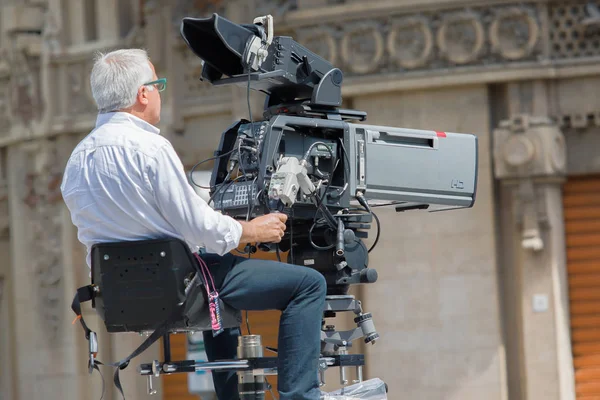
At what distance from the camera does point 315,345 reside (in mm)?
4578

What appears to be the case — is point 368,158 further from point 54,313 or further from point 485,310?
point 54,313

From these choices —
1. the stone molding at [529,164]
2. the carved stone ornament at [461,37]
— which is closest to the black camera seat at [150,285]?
the stone molding at [529,164]

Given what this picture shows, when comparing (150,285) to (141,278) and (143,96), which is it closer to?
(141,278)

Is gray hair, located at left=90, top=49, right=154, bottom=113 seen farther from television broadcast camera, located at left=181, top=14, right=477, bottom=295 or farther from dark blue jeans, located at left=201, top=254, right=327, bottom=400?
dark blue jeans, located at left=201, top=254, right=327, bottom=400

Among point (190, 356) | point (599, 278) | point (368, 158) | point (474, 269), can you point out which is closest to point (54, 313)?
point (190, 356)

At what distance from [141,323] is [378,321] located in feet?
22.9

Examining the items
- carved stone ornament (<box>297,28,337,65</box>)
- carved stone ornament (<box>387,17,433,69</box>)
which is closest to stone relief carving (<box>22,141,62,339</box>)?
carved stone ornament (<box>297,28,337,65</box>)

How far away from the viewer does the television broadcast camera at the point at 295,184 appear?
180 inches

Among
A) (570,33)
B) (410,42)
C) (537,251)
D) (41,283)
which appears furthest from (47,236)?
(570,33)

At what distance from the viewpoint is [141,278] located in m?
4.51

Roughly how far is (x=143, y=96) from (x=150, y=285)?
0.68m

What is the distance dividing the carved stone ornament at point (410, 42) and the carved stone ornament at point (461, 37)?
124 millimetres

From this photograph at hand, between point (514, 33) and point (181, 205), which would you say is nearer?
point (181, 205)

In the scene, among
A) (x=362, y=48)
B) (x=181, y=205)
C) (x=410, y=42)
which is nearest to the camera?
(x=181, y=205)
